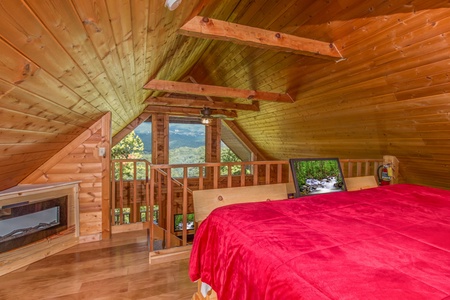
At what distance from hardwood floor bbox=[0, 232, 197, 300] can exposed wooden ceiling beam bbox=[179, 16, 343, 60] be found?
87.6 inches

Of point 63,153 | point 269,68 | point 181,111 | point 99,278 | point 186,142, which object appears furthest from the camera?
point 186,142

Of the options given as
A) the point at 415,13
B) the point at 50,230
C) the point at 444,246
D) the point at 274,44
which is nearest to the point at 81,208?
the point at 50,230

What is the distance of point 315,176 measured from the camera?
195 centimetres

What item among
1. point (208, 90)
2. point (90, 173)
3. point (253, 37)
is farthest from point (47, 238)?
point (253, 37)

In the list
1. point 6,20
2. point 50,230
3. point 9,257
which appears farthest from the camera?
point 50,230

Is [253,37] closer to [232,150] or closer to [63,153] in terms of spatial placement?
[63,153]

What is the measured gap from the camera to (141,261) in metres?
2.51

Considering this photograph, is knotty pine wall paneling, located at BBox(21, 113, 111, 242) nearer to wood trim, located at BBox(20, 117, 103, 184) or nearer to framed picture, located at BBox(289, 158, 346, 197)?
wood trim, located at BBox(20, 117, 103, 184)

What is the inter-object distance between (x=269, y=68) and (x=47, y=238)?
3687 mm

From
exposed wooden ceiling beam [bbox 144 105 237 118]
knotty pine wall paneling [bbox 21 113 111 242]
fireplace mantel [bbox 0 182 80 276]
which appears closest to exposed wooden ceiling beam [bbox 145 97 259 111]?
exposed wooden ceiling beam [bbox 144 105 237 118]

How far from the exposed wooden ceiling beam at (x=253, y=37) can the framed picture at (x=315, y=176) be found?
3.70 ft

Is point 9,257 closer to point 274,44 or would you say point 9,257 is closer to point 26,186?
point 26,186

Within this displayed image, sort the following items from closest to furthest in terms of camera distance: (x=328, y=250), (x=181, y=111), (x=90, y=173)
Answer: (x=328, y=250)
(x=90, y=173)
(x=181, y=111)

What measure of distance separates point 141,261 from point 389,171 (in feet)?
11.1
